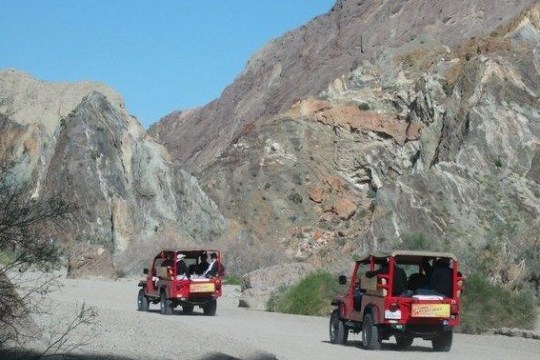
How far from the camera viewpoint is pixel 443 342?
20.4 meters

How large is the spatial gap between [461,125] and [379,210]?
33.1ft

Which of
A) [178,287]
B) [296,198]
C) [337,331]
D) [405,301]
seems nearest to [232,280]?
[178,287]

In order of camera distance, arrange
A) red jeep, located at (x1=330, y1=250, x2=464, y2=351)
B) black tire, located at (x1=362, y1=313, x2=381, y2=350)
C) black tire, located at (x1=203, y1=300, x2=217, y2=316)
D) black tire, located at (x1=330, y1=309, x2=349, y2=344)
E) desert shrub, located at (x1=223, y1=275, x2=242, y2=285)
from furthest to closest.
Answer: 1. desert shrub, located at (x1=223, y1=275, x2=242, y2=285)
2. black tire, located at (x1=203, y1=300, x2=217, y2=316)
3. black tire, located at (x1=330, y1=309, x2=349, y2=344)
4. black tire, located at (x1=362, y1=313, x2=381, y2=350)
5. red jeep, located at (x1=330, y1=250, x2=464, y2=351)

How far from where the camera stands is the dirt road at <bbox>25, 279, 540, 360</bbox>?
1725 centimetres

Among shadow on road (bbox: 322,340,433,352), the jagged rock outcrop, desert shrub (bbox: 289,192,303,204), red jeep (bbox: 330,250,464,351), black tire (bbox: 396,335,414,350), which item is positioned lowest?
shadow on road (bbox: 322,340,433,352)

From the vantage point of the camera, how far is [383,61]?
81062 millimetres

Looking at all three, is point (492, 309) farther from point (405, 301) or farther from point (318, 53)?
point (318, 53)

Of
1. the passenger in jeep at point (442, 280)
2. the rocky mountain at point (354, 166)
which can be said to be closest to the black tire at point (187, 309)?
the passenger in jeep at point (442, 280)

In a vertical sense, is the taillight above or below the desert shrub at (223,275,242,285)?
above

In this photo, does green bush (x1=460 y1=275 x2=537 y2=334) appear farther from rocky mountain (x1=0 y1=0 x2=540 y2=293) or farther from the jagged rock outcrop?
the jagged rock outcrop

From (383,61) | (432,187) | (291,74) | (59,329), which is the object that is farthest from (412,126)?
(59,329)

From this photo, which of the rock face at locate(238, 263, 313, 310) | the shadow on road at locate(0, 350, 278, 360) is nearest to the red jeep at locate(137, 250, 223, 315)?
the rock face at locate(238, 263, 313, 310)

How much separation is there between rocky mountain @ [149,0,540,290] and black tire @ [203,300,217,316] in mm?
7667

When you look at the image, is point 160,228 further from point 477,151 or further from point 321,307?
point 321,307
